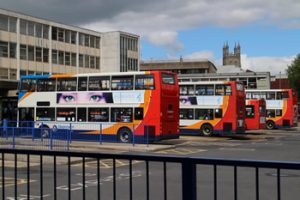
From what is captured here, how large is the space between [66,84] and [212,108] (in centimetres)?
1057

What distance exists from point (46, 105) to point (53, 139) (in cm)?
698

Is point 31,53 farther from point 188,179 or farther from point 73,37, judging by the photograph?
point 188,179

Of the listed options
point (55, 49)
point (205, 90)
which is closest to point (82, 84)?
point (205, 90)

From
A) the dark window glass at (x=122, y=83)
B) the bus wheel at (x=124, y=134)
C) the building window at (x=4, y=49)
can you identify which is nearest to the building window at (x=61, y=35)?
the building window at (x=4, y=49)

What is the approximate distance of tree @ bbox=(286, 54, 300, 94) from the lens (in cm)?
7325

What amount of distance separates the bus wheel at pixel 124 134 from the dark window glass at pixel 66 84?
4302mm

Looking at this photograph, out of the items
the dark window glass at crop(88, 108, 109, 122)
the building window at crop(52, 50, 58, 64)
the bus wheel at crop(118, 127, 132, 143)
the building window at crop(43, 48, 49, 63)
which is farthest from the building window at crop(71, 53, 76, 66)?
the bus wheel at crop(118, 127, 132, 143)

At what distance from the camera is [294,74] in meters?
73.9

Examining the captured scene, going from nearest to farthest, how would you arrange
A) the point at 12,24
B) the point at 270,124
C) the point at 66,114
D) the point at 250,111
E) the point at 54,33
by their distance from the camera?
1. the point at 66,114
2. the point at 250,111
3. the point at 270,124
4. the point at 12,24
5. the point at 54,33

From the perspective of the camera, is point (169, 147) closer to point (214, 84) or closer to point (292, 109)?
point (214, 84)

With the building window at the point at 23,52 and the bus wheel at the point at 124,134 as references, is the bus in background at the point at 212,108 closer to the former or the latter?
the bus wheel at the point at 124,134

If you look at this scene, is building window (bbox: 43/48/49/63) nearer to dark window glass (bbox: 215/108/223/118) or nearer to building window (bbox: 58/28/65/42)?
building window (bbox: 58/28/65/42)

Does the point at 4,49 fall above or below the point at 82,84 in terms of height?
above

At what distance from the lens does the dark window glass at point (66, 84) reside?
88.8 ft
